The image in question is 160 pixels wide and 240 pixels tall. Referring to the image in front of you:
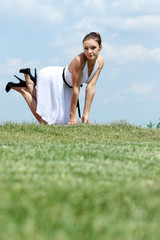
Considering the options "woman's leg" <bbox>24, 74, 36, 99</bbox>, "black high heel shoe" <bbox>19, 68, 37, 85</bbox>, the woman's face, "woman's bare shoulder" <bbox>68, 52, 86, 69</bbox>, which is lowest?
"woman's leg" <bbox>24, 74, 36, 99</bbox>

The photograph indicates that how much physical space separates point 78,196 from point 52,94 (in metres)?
8.37

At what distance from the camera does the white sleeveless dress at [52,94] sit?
1093 cm

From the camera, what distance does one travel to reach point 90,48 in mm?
9906

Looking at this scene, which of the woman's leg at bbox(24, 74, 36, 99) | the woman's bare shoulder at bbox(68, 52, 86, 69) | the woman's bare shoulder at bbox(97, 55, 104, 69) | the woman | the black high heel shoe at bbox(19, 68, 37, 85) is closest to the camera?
the woman's bare shoulder at bbox(68, 52, 86, 69)

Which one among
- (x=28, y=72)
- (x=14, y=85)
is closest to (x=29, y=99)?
(x=14, y=85)

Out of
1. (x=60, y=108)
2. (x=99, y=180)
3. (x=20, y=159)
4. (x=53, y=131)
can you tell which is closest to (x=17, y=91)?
Result: (x=60, y=108)

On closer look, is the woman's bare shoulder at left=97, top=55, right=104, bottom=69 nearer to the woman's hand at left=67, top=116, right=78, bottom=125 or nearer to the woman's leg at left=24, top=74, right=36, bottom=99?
the woman's hand at left=67, top=116, right=78, bottom=125

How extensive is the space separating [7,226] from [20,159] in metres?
2.18

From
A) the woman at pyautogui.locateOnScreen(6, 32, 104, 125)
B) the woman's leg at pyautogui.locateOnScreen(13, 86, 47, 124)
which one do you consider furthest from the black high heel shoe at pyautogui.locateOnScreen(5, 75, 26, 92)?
the woman's leg at pyautogui.locateOnScreen(13, 86, 47, 124)

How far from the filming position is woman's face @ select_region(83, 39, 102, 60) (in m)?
9.87

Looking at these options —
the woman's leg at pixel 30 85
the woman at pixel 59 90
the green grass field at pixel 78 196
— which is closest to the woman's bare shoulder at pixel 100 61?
the woman at pixel 59 90

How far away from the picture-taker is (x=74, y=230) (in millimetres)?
2256

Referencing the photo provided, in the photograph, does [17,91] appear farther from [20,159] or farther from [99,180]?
[99,180]

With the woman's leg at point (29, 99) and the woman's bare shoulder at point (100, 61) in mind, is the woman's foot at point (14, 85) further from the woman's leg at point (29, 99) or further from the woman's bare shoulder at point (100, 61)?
the woman's bare shoulder at point (100, 61)
